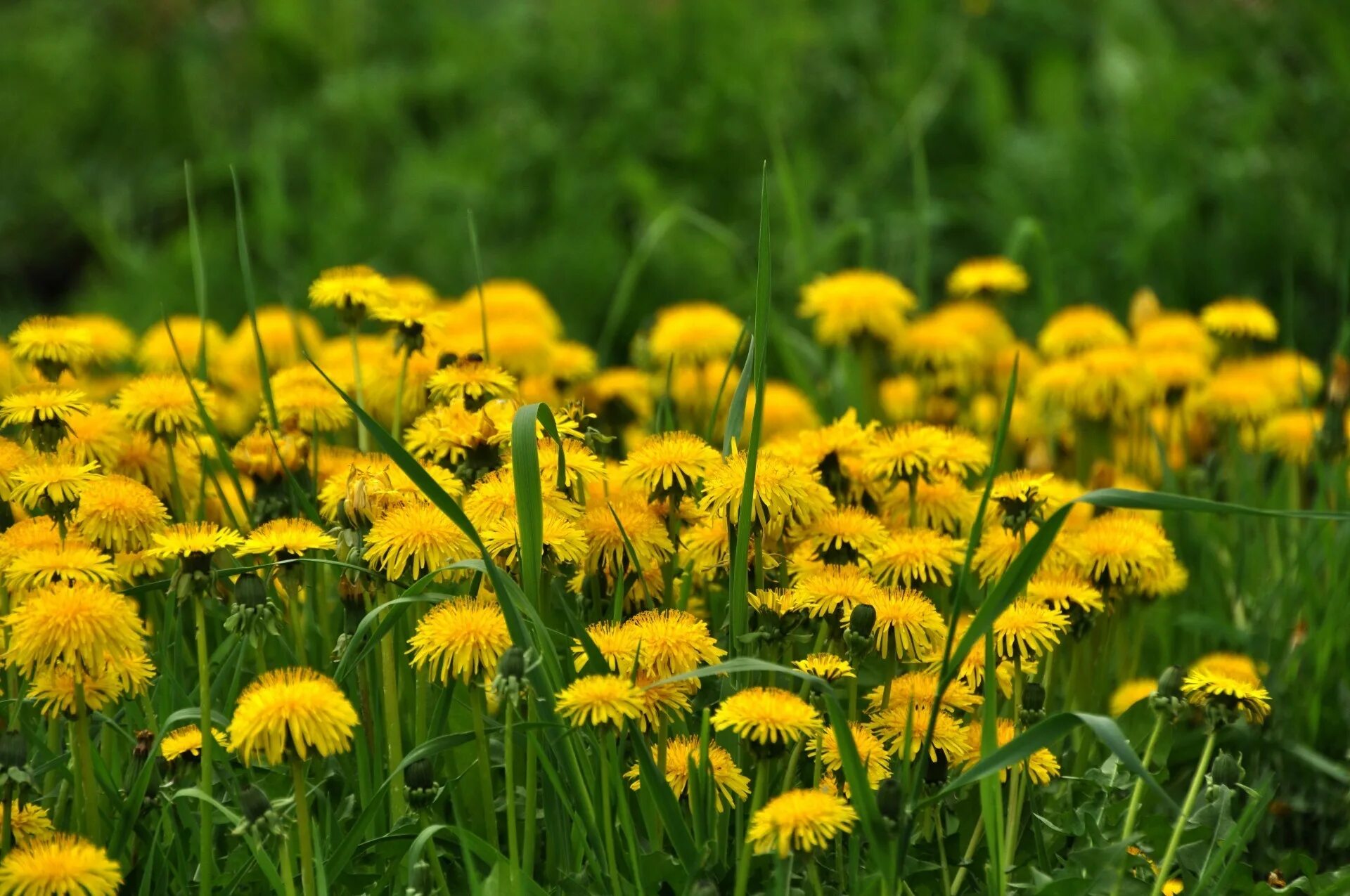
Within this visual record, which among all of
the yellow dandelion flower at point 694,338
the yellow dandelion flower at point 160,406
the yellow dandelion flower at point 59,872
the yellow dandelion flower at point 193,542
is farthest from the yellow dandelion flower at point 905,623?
the yellow dandelion flower at point 694,338

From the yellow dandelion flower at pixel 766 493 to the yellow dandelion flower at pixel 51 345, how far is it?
92 centimetres

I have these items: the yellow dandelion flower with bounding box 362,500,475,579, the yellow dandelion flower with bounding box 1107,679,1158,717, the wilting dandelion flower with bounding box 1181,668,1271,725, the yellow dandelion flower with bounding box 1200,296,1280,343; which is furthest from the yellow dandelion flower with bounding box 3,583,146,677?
the yellow dandelion flower with bounding box 1200,296,1280,343

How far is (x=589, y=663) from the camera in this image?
1613mm

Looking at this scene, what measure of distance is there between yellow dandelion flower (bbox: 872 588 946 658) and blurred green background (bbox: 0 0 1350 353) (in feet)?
6.30

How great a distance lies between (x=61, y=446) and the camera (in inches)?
79.0

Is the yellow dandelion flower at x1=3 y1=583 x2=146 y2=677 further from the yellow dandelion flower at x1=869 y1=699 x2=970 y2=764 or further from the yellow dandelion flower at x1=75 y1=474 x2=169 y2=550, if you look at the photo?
the yellow dandelion flower at x1=869 y1=699 x2=970 y2=764

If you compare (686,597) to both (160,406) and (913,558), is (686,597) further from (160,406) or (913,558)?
(160,406)

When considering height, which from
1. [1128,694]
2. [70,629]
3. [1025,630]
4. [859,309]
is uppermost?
[859,309]

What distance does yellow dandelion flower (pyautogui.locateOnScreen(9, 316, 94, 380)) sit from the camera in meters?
2.14

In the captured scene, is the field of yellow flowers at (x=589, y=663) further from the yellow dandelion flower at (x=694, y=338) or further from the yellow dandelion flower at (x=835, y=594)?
the yellow dandelion flower at (x=694, y=338)

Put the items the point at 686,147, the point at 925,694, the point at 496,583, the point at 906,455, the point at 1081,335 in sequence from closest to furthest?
the point at 496,583, the point at 925,694, the point at 906,455, the point at 1081,335, the point at 686,147

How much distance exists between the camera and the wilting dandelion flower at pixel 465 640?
1.60 meters

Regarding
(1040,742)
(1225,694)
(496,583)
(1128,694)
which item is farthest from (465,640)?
(1128,694)

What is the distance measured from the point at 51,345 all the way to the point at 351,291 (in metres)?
0.40
